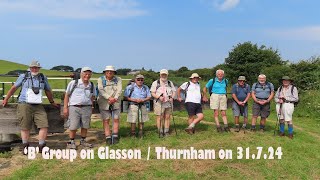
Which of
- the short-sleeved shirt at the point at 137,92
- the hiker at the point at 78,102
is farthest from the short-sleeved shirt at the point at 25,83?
the short-sleeved shirt at the point at 137,92

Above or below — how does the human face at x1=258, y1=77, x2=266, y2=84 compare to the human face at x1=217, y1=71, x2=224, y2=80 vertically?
below

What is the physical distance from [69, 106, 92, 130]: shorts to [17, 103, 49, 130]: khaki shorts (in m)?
0.56

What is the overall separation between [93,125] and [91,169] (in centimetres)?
481

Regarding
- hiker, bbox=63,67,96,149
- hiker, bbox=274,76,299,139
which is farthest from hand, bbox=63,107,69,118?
hiker, bbox=274,76,299,139

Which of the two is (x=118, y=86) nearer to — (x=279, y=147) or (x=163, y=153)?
(x=163, y=153)

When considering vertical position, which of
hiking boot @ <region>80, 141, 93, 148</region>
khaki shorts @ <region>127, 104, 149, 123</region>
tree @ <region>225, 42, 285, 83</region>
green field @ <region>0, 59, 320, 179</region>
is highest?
tree @ <region>225, 42, 285, 83</region>

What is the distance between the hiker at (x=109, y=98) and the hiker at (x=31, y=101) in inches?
52.8

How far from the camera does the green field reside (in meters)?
7.45

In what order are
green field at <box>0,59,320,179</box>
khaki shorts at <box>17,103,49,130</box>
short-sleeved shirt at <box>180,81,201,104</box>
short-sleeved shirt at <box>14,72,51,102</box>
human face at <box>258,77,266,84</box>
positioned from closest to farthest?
green field at <box>0,59,320,179</box> < short-sleeved shirt at <box>14,72,51,102</box> < khaki shorts at <box>17,103,49,130</box> < short-sleeved shirt at <box>180,81,201,104</box> < human face at <box>258,77,266,84</box>

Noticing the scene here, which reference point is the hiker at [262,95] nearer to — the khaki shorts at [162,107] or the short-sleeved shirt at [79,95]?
the khaki shorts at [162,107]

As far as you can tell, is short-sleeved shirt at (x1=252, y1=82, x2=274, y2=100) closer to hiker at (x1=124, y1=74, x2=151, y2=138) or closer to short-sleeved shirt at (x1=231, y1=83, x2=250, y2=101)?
short-sleeved shirt at (x1=231, y1=83, x2=250, y2=101)

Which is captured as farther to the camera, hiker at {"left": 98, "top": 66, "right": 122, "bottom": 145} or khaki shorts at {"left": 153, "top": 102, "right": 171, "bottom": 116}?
khaki shorts at {"left": 153, "top": 102, "right": 171, "bottom": 116}

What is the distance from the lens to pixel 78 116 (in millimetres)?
8852

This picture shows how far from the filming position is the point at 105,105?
9414mm
